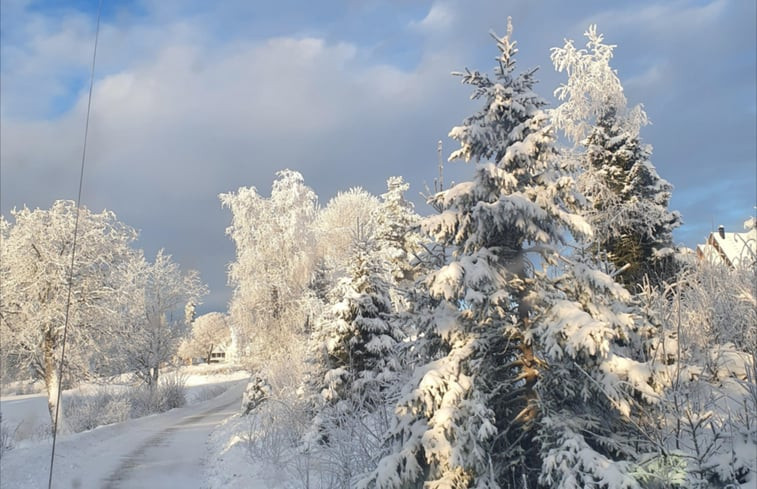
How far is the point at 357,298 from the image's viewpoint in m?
15.3

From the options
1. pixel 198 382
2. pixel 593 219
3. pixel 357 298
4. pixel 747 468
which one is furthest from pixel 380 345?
pixel 198 382

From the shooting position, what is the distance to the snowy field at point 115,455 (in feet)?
42.4

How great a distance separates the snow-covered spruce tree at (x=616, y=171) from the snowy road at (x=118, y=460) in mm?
13289

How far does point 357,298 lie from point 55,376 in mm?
14844

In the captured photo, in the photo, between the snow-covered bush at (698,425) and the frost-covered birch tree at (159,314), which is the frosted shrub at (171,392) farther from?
the snow-covered bush at (698,425)

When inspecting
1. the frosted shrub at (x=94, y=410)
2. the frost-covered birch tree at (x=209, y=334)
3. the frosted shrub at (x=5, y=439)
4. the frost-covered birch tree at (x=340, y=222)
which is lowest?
the frosted shrub at (x=94, y=410)

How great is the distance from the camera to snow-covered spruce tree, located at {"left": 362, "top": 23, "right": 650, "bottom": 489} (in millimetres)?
6621

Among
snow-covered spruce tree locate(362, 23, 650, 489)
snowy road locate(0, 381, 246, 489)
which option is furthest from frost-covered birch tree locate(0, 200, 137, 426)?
snow-covered spruce tree locate(362, 23, 650, 489)

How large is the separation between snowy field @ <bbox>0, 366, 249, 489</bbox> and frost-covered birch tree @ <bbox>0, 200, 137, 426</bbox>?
247 cm

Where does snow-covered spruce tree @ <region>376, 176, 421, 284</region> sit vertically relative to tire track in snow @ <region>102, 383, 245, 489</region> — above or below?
above

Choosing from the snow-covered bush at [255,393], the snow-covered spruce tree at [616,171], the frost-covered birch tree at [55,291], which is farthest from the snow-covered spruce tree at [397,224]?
the frost-covered birch tree at [55,291]

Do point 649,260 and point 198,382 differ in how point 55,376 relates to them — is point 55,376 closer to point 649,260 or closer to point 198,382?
point 649,260

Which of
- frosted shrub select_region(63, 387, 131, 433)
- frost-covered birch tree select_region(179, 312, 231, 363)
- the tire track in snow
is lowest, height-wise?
the tire track in snow

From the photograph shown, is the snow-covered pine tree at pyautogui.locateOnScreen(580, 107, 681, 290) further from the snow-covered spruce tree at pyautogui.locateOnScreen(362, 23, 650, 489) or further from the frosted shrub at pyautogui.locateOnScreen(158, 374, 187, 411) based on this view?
the frosted shrub at pyautogui.locateOnScreen(158, 374, 187, 411)
